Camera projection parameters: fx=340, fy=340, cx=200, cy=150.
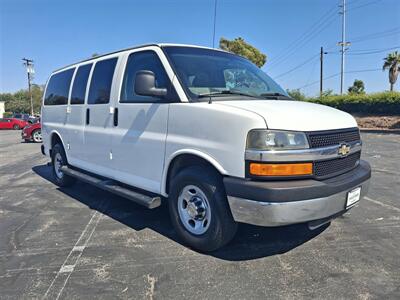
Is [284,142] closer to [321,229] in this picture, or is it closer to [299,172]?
[299,172]

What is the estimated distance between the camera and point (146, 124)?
154 inches

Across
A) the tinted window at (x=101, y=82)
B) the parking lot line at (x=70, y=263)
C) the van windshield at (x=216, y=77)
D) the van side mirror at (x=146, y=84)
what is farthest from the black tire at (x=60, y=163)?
the van windshield at (x=216, y=77)

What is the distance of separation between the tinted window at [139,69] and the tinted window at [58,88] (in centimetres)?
210

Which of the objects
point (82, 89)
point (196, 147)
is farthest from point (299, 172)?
point (82, 89)

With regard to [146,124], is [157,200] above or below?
below

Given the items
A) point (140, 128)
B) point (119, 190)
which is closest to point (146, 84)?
point (140, 128)

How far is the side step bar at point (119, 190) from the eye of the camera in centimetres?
380

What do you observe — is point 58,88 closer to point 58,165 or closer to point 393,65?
point 58,165

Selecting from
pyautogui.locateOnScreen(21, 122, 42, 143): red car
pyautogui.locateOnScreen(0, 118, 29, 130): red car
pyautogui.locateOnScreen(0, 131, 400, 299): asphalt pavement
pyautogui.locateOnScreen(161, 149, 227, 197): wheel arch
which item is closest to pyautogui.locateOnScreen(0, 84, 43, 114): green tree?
pyautogui.locateOnScreen(0, 118, 29, 130): red car

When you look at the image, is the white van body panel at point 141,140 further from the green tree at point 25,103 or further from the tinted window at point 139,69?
the green tree at point 25,103

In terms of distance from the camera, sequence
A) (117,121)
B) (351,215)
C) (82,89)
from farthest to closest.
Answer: (82,89)
(351,215)
(117,121)

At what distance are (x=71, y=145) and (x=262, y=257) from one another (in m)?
3.81

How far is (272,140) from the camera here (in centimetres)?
288

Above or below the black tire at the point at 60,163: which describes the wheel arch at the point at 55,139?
above
